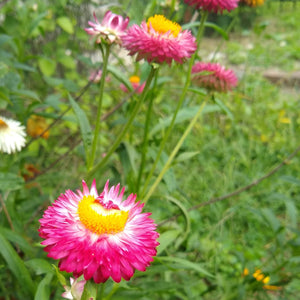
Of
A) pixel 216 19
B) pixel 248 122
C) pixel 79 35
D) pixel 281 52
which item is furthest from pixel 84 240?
pixel 281 52

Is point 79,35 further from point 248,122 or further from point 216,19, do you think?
point 216,19

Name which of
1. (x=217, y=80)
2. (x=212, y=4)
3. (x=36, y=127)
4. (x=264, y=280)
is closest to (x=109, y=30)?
(x=212, y=4)

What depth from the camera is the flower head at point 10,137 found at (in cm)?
122

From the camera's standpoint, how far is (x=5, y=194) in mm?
1304

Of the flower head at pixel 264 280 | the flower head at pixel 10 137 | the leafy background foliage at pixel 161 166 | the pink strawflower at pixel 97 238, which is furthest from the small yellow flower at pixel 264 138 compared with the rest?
the pink strawflower at pixel 97 238

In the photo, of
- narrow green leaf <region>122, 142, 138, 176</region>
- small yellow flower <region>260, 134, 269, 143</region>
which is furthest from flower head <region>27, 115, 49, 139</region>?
small yellow flower <region>260, 134, 269, 143</region>

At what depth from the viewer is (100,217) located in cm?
63

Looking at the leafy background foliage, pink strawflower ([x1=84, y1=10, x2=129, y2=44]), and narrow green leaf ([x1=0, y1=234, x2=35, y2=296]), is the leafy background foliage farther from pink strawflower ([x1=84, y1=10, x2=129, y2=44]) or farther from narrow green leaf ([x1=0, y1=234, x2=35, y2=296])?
pink strawflower ([x1=84, y1=10, x2=129, y2=44])

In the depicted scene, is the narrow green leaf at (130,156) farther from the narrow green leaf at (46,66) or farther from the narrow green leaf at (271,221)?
the narrow green leaf at (46,66)

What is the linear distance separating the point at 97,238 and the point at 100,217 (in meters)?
0.03

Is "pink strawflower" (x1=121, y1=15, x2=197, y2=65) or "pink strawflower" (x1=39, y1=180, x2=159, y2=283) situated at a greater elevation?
"pink strawflower" (x1=121, y1=15, x2=197, y2=65)

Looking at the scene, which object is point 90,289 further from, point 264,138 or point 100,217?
point 264,138

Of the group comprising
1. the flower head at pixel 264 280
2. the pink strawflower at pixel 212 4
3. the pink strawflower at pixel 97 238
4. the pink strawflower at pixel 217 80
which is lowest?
the flower head at pixel 264 280

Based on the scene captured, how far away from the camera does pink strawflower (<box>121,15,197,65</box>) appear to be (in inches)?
35.5
